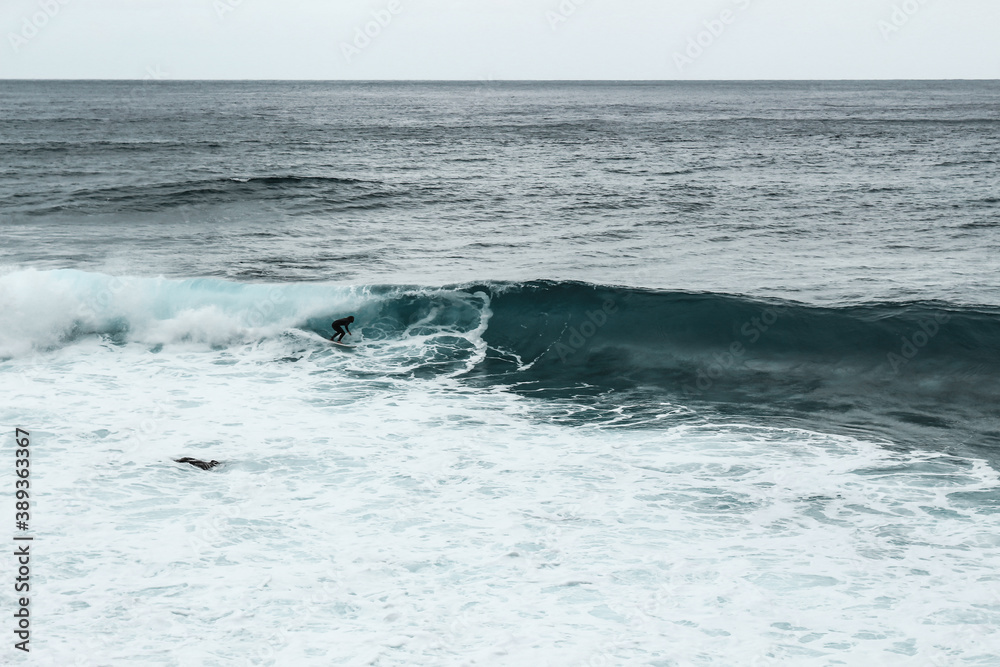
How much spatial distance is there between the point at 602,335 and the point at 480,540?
23.5ft

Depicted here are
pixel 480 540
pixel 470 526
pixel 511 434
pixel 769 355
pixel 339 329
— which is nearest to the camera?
pixel 480 540

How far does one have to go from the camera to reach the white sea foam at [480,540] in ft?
18.4

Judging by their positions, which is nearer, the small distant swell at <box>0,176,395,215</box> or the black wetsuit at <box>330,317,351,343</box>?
the black wetsuit at <box>330,317,351,343</box>

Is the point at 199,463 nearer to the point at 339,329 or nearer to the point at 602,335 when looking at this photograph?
the point at 339,329

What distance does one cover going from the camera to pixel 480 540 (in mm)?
6945

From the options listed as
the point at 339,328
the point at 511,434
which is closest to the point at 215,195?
the point at 339,328

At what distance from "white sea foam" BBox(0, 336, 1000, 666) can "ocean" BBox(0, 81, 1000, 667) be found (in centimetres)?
3

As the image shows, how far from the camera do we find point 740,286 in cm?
1524

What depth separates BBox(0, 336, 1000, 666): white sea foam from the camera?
5598 mm

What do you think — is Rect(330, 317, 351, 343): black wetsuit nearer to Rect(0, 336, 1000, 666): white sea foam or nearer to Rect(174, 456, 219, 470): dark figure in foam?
Rect(0, 336, 1000, 666): white sea foam

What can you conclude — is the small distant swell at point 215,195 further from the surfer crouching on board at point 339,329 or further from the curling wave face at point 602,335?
the surfer crouching on board at point 339,329

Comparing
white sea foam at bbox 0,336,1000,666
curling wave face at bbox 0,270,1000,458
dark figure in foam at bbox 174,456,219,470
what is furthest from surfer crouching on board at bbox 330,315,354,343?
dark figure in foam at bbox 174,456,219,470

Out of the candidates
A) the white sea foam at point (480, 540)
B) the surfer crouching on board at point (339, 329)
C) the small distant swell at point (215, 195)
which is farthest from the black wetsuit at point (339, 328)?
the small distant swell at point (215, 195)

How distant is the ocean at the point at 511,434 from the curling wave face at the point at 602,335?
0.20 feet
